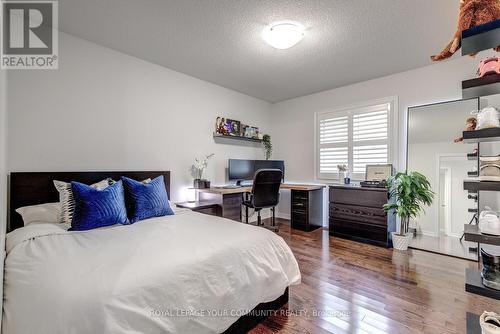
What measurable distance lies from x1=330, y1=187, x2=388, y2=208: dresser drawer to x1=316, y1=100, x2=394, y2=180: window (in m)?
0.50

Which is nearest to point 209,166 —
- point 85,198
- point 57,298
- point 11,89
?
point 85,198

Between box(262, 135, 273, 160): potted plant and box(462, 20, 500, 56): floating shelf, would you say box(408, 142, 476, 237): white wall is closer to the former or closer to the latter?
box(262, 135, 273, 160): potted plant

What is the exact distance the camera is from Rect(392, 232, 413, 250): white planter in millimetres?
3082

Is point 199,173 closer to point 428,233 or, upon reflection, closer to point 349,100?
point 349,100

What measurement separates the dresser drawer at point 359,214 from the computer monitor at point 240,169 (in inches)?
61.7

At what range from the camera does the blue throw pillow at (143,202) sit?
215cm

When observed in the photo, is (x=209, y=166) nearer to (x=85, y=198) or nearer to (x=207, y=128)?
(x=207, y=128)

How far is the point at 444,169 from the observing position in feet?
10.0

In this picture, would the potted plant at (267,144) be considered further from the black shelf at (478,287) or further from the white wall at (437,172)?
the black shelf at (478,287)

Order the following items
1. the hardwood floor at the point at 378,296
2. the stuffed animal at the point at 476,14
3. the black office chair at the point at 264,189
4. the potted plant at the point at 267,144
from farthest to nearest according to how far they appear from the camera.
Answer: the potted plant at the point at 267,144, the black office chair at the point at 264,189, the hardwood floor at the point at 378,296, the stuffed animal at the point at 476,14

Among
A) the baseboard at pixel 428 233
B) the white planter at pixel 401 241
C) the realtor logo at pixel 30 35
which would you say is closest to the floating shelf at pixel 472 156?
the baseboard at pixel 428 233

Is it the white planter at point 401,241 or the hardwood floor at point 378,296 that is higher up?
the white planter at point 401,241

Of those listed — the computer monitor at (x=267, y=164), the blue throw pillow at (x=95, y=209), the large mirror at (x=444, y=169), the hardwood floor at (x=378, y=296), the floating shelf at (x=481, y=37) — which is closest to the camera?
the floating shelf at (x=481, y=37)

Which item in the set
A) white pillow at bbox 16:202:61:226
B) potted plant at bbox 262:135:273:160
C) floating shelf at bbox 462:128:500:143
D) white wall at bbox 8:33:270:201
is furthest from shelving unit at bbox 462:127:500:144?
potted plant at bbox 262:135:273:160
